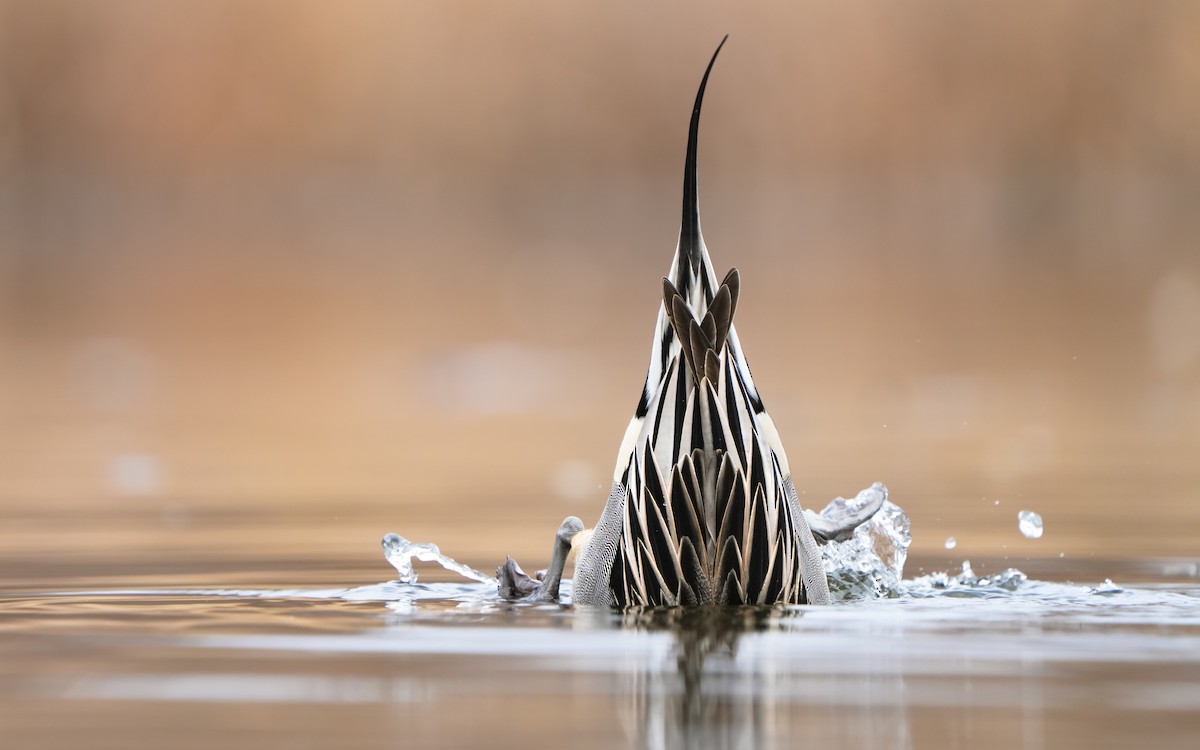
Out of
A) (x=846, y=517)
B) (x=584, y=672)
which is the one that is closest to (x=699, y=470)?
(x=584, y=672)

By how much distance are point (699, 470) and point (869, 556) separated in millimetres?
1629

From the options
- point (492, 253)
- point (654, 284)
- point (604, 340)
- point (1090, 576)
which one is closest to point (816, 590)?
point (1090, 576)

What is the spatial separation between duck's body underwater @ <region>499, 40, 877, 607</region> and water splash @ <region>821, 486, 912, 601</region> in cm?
100

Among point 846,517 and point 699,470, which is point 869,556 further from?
point 699,470

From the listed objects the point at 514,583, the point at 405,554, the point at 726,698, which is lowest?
the point at 726,698

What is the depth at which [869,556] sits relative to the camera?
23.0ft

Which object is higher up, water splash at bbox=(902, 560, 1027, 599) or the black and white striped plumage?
the black and white striped plumage

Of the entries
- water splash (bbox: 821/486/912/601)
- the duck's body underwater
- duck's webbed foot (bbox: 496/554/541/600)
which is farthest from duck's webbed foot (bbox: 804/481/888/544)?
duck's webbed foot (bbox: 496/554/541/600)

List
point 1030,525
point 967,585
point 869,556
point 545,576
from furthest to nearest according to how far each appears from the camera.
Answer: point 1030,525
point 869,556
point 967,585
point 545,576

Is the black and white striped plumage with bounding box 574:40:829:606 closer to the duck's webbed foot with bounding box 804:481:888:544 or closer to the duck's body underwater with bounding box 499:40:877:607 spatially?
the duck's body underwater with bounding box 499:40:877:607

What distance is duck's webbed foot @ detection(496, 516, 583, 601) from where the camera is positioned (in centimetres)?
652

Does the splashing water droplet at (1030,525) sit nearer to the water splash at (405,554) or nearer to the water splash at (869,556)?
the water splash at (869,556)

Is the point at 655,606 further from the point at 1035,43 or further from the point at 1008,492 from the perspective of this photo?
the point at 1035,43

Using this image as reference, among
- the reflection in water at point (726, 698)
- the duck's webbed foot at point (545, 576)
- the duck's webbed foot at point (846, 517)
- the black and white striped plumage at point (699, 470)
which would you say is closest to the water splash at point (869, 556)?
the duck's webbed foot at point (846, 517)
